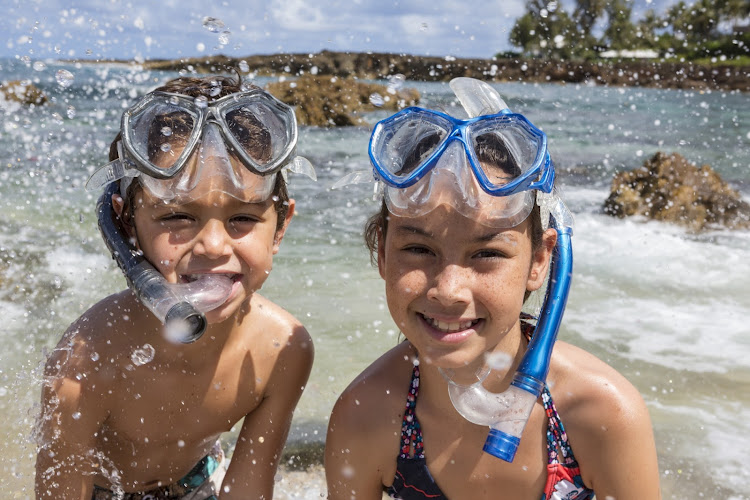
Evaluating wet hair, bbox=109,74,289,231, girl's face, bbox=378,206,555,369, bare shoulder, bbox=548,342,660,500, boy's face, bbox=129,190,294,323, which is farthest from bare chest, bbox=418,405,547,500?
wet hair, bbox=109,74,289,231

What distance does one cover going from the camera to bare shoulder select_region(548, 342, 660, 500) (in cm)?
229

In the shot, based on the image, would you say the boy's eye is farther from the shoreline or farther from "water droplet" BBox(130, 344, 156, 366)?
the shoreline

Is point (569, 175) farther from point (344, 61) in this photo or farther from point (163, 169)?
point (163, 169)

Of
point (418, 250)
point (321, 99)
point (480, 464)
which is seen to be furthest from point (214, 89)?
point (321, 99)

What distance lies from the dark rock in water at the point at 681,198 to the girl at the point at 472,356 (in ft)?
22.2

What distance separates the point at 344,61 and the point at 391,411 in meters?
20.5

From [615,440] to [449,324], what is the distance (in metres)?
0.67

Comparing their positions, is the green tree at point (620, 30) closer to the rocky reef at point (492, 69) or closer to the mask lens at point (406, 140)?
the rocky reef at point (492, 69)

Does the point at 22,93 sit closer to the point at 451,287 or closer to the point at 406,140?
the point at 406,140

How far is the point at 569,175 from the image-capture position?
1370 centimetres

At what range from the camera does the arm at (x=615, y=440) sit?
2293 millimetres

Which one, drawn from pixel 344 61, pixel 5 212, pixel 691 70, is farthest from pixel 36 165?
pixel 691 70

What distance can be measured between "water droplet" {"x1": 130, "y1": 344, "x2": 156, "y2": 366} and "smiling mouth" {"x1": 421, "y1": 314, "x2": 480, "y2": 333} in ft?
3.89

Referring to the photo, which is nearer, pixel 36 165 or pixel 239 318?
pixel 239 318
